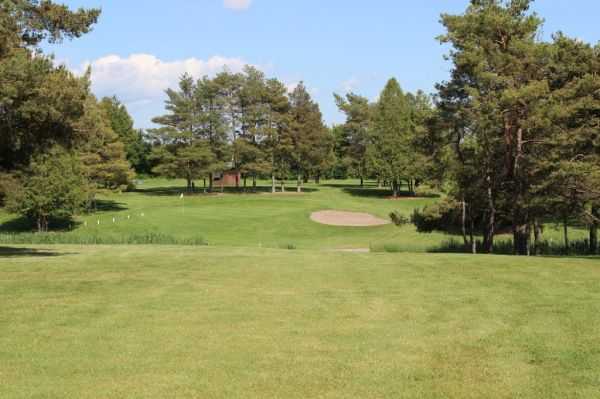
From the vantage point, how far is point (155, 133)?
85.8 metres

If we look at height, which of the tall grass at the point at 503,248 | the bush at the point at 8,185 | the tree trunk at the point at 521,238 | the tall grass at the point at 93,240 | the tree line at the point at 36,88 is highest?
the tree line at the point at 36,88

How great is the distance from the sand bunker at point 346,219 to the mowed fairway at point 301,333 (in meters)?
38.6

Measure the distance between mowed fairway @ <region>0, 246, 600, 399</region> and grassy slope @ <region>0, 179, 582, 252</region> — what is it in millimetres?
22955

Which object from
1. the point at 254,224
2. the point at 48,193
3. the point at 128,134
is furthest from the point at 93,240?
the point at 128,134

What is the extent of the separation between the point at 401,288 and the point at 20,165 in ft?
59.0

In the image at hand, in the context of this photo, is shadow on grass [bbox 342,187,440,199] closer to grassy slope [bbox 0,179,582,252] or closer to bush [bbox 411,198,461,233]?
grassy slope [bbox 0,179,582,252]

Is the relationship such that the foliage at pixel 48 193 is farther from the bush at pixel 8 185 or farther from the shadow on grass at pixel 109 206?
the shadow on grass at pixel 109 206

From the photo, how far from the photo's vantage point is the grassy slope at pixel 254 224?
48.1 m

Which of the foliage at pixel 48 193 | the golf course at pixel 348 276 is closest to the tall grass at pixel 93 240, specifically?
the golf course at pixel 348 276

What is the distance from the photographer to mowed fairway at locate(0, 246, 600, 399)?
313 inches

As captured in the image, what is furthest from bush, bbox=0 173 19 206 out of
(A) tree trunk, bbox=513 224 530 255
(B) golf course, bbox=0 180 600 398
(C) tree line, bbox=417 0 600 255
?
(A) tree trunk, bbox=513 224 530 255

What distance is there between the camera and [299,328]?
11.0 metres

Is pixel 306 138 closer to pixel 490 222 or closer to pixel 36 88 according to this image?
pixel 490 222

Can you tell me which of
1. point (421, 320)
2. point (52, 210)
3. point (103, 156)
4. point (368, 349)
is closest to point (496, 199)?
point (421, 320)
